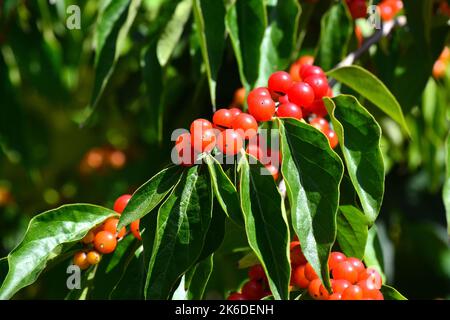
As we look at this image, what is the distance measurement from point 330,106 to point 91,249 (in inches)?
21.3

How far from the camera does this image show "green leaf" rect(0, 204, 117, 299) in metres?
1.37

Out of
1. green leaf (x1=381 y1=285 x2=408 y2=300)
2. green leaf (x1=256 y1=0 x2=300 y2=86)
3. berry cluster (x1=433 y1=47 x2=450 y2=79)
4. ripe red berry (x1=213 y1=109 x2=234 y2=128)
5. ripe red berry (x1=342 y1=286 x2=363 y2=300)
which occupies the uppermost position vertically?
green leaf (x1=256 y1=0 x2=300 y2=86)

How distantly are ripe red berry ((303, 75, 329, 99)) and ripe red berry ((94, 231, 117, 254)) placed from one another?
0.50m

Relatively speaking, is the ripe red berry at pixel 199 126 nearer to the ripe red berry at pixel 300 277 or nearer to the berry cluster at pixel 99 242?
the berry cluster at pixel 99 242

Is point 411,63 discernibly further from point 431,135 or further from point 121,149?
point 121,149

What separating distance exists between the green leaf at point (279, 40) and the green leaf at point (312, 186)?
43cm

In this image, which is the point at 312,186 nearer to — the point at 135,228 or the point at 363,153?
the point at 363,153

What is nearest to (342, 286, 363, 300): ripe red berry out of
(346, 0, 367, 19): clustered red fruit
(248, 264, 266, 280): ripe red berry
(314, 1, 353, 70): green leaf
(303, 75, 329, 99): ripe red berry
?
(248, 264, 266, 280): ripe red berry

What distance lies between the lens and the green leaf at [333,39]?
74.5 inches

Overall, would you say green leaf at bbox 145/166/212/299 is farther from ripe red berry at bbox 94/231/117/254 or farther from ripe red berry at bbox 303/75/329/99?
ripe red berry at bbox 303/75/329/99

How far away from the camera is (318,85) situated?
157cm

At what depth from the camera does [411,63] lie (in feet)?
6.52

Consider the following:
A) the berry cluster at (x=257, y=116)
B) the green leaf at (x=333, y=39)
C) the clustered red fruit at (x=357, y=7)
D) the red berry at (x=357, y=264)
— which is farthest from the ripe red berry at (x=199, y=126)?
the clustered red fruit at (x=357, y=7)
